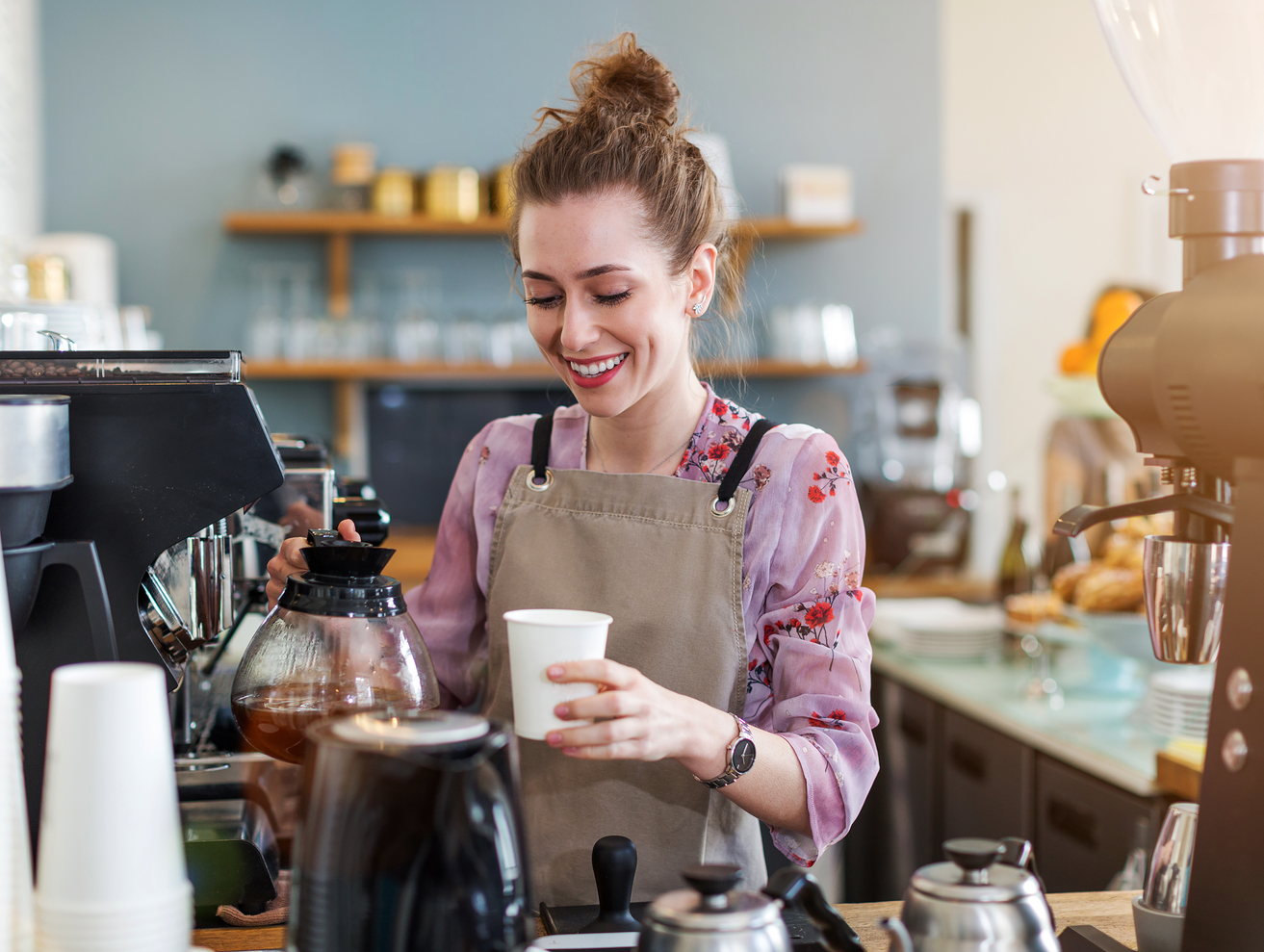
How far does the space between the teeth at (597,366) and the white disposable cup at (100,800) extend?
652 millimetres

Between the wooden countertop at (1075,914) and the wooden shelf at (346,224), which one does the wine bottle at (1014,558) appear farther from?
the wooden countertop at (1075,914)

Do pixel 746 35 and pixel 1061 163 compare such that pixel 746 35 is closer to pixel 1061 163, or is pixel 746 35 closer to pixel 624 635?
pixel 1061 163

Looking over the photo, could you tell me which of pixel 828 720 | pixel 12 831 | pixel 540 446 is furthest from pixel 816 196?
pixel 12 831

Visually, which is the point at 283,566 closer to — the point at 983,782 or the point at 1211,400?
the point at 1211,400

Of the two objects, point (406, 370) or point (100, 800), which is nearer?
point (100, 800)

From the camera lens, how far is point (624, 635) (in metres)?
1.26

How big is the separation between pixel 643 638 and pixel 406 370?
3187mm

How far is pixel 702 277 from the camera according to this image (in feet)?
4.51

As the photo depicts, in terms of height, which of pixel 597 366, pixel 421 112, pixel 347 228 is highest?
pixel 421 112

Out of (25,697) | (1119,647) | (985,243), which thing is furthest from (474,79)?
(25,697)

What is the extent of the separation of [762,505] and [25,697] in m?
0.70

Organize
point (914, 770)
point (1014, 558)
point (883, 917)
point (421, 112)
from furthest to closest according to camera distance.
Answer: point (421, 112) < point (1014, 558) < point (914, 770) < point (883, 917)

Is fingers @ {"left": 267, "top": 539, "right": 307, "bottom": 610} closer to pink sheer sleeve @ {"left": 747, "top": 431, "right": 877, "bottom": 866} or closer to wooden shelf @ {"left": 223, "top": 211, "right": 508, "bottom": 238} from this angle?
pink sheer sleeve @ {"left": 747, "top": 431, "right": 877, "bottom": 866}

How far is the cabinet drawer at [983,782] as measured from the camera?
2.38 metres
